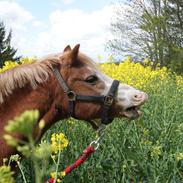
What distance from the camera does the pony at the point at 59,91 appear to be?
2551 mm

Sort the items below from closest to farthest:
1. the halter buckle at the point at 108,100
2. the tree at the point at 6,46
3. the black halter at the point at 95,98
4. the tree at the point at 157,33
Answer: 1. the black halter at the point at 95,98
2. the halter buckle at the point at 108,100
3. the tree at the point at 157,33
4. the tree at the point at 6,46

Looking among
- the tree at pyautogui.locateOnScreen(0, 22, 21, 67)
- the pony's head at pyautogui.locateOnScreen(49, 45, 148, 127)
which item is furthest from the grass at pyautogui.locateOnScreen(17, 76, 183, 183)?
the tree at pyautogui.locateOnScreen(0, 22, 21, 67)

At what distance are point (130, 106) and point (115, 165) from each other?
86 centimetres

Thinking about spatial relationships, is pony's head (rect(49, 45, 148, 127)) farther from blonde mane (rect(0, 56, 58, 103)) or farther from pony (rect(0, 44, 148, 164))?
blonde mane (rect(0, 56, 58, 103))

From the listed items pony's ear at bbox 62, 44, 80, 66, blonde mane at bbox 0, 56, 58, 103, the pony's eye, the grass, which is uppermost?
pony's ear at bbox 62, 44, 80, 66

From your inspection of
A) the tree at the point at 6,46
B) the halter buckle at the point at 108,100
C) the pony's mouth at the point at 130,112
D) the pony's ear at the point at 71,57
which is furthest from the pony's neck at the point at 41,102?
the tree at the point at 6,46

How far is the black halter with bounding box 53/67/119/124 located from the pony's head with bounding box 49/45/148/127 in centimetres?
2

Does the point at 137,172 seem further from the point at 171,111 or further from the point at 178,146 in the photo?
A: the point at 171,111

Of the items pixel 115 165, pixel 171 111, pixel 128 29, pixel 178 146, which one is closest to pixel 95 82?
pixel 115 165

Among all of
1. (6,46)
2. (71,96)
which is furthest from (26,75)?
(6,46)

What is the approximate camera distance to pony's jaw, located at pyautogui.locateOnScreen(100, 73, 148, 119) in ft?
9.40

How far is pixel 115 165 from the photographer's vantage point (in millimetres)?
3559

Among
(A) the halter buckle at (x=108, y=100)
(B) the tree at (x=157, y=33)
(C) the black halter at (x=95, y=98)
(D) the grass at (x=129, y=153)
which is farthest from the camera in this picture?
(B) the tree at (x=157, y=33)

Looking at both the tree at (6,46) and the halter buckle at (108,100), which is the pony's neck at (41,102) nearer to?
the halter buckle at (108,100)
